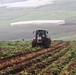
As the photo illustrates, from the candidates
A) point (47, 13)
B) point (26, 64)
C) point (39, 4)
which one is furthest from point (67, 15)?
point (26, 64)

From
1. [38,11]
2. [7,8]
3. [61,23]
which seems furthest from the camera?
[7,8]

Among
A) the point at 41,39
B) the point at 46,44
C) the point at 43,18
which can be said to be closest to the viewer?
the point at 41,39

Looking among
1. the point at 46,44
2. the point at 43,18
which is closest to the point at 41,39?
the point at 46,44

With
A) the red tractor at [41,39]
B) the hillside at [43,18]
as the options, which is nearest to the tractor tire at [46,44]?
the red tractor at [41,39]

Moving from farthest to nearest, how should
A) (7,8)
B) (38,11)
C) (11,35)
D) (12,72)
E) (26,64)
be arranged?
(7,8) < (38,11) < (11,35) < (26,64) < (12,72)

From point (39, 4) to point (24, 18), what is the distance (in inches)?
1519

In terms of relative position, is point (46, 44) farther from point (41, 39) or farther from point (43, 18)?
point (43, 18)

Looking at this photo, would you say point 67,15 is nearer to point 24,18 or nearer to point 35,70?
point 24,18

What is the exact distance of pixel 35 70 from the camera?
2019 centimetres

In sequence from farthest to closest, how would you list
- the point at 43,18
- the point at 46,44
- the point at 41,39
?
the point at 43,18 → the point at 46,44 → the point at 41,39

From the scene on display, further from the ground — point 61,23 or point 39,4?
point 39,4

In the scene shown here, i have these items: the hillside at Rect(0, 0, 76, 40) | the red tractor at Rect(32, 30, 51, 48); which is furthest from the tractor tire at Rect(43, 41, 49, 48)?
the hillside at Rect(0, 0, 76, 40)

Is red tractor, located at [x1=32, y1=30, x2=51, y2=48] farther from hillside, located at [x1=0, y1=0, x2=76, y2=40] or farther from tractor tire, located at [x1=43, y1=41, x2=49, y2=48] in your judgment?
hillside, located at [x1=0, y1=0, x2=76, y2=40]

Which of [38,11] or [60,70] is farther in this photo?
[38,11]
